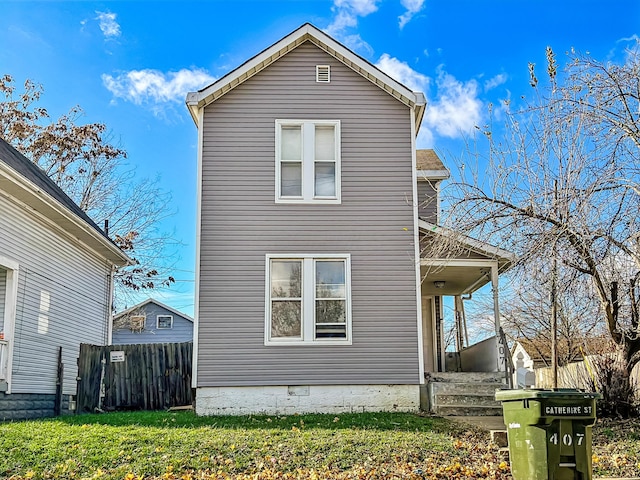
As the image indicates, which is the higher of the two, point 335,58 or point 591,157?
point 335,58

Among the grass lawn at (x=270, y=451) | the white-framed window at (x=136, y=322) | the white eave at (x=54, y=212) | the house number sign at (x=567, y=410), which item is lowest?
the grass lawn at (x=270, y=451)

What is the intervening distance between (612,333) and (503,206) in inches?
102

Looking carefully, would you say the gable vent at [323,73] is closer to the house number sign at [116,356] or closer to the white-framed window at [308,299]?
the white-framed window at [308,299]

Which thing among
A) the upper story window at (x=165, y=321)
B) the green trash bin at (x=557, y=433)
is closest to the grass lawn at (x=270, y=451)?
the green trash bin at (x=557, y=433)

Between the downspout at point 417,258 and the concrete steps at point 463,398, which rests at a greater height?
the downspout at point 417,258

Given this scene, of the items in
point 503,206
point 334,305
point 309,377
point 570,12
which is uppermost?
point 570,12

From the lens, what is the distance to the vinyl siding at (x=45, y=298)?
12.8 metres

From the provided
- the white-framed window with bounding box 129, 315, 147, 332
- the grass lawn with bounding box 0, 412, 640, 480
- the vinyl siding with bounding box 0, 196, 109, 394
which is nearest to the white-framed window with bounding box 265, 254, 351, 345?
the grass lawn with bounding box 0, 412, 640, 480

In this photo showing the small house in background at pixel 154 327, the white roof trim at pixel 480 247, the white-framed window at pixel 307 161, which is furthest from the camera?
the small house in background at pixel 154 327

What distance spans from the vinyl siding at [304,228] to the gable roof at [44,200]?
3.12m

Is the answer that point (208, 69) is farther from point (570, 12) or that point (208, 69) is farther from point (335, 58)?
point (570, 12)

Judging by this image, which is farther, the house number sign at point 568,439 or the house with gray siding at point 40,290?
the house with gray siding at point 40,290

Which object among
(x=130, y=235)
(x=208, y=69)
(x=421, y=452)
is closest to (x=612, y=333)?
(x=421, y=452)

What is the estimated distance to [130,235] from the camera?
2716 centimetres
